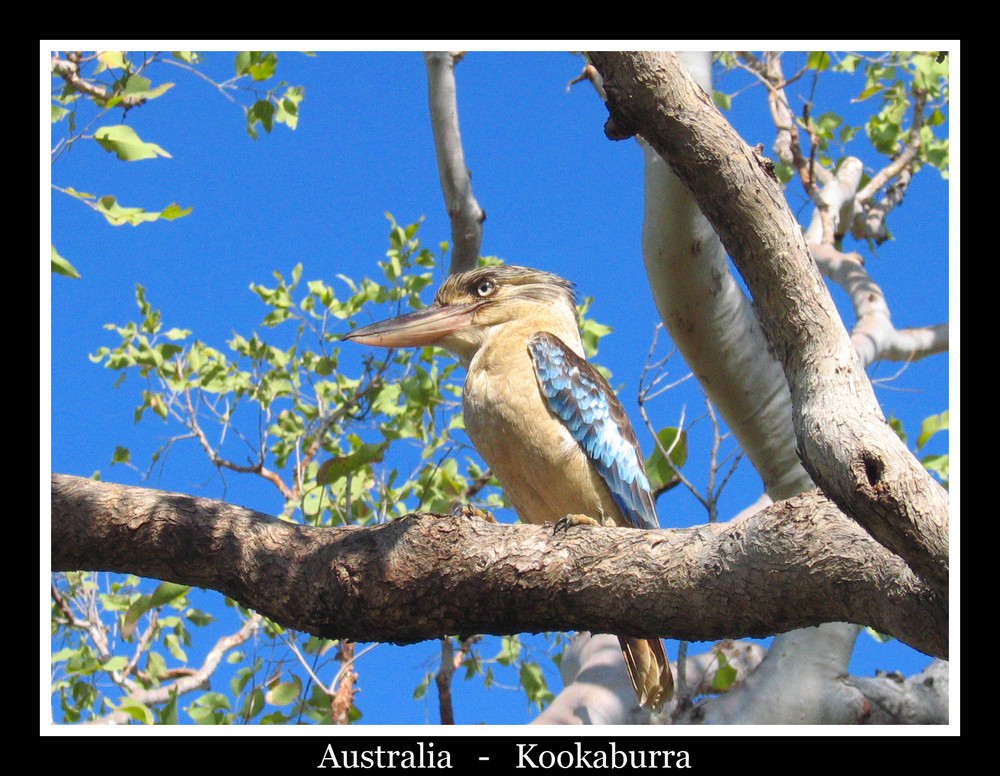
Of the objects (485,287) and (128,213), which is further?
(485,287)

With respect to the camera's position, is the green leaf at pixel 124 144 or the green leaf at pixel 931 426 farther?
the green leaf at pixel 931 426

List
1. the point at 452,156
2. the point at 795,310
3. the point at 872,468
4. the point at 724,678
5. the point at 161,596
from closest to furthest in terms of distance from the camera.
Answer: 1. the point at 872,468
2. the point at 795,310
3. the point at 161,596
4. the point at 724,678
5. the point at 452,156

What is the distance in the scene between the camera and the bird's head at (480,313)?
3723 mm

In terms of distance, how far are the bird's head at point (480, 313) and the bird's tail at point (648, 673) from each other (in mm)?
1250

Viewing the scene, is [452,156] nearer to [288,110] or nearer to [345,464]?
[288,110]

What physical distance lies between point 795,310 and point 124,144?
75.3 inches

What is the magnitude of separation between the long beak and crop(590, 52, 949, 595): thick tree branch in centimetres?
144

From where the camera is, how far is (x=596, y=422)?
11.0 ft

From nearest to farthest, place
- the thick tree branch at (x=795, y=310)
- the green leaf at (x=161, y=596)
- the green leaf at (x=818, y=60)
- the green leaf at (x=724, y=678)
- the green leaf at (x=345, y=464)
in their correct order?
the thick tree branch at (x=795, y=310) < the green leaf at (x=161, y=596) < the green leaf at (x=345, y=464) < the green leaf at (x=724, y=678) < the green leaf at (x=818, y=60)

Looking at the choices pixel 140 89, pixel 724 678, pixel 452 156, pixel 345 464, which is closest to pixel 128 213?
pixel 140 89

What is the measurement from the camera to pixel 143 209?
2771 millimetres

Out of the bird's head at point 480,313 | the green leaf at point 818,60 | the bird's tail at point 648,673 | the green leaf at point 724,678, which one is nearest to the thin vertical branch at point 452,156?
the bird's head at point 480,313

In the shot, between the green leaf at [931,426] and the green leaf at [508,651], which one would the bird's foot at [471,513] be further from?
the green leaf at [508,651]

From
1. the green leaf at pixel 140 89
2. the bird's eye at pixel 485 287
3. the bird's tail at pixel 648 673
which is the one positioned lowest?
the bird's tail at pixel 648 673
